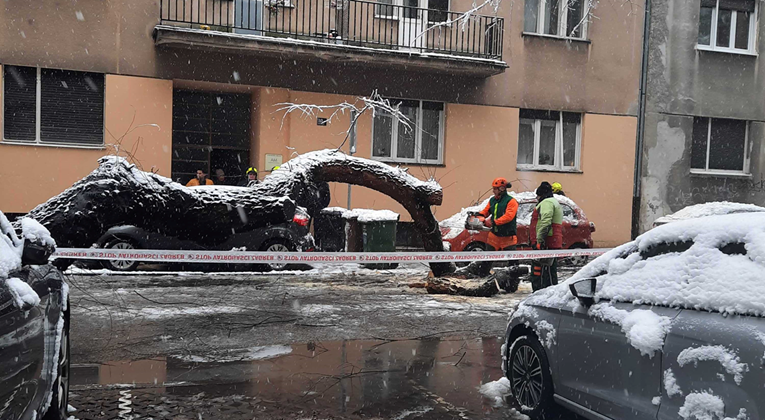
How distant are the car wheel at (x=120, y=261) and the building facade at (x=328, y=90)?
465cm

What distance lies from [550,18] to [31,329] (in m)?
18.4

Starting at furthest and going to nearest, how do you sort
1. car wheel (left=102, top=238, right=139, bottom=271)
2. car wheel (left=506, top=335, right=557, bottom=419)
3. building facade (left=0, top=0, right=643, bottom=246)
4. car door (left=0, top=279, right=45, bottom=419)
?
building facade (left=0, top=0, right=643, bottom=246)
car wheel (left=102, top=238, right=139, bottom=271)
car wheel (left=506, top=335, right=557, bottom=419)
car door (left=0, top=279, right=45, bottom=419)

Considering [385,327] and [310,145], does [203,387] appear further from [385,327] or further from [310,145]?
[310,145]

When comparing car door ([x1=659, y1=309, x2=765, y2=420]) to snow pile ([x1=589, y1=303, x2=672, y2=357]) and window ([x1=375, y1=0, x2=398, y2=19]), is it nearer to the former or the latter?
snow pile ([x1=589, y1=303, x2=672, y2=357])

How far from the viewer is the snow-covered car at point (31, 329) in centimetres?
318

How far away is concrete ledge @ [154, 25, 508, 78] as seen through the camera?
52.0 ft

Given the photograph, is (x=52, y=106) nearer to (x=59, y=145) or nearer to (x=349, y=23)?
(x=59, y=145)

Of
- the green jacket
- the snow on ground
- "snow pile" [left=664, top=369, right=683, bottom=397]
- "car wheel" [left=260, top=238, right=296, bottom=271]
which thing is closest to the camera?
"snow pile" [left=664, top=369, right=683, bottom=397]

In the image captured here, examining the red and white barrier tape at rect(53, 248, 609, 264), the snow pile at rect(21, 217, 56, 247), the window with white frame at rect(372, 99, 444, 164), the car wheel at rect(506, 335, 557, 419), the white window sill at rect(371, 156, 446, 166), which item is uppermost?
the window with white frame at rect(372, 99, 444, 164)

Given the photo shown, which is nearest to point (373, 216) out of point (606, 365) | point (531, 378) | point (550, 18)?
point (531, 378)

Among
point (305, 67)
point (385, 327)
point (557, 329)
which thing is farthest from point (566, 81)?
point (557, 329)

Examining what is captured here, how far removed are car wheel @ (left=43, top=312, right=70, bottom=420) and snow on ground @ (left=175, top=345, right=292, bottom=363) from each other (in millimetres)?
1896

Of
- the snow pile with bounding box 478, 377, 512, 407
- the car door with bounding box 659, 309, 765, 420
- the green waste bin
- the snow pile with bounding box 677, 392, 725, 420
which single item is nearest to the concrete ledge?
the green waste bin

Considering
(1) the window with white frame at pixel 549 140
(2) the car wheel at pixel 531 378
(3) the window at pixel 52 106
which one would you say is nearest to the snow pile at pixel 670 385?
(2) the car wheel at pixel 531 378
